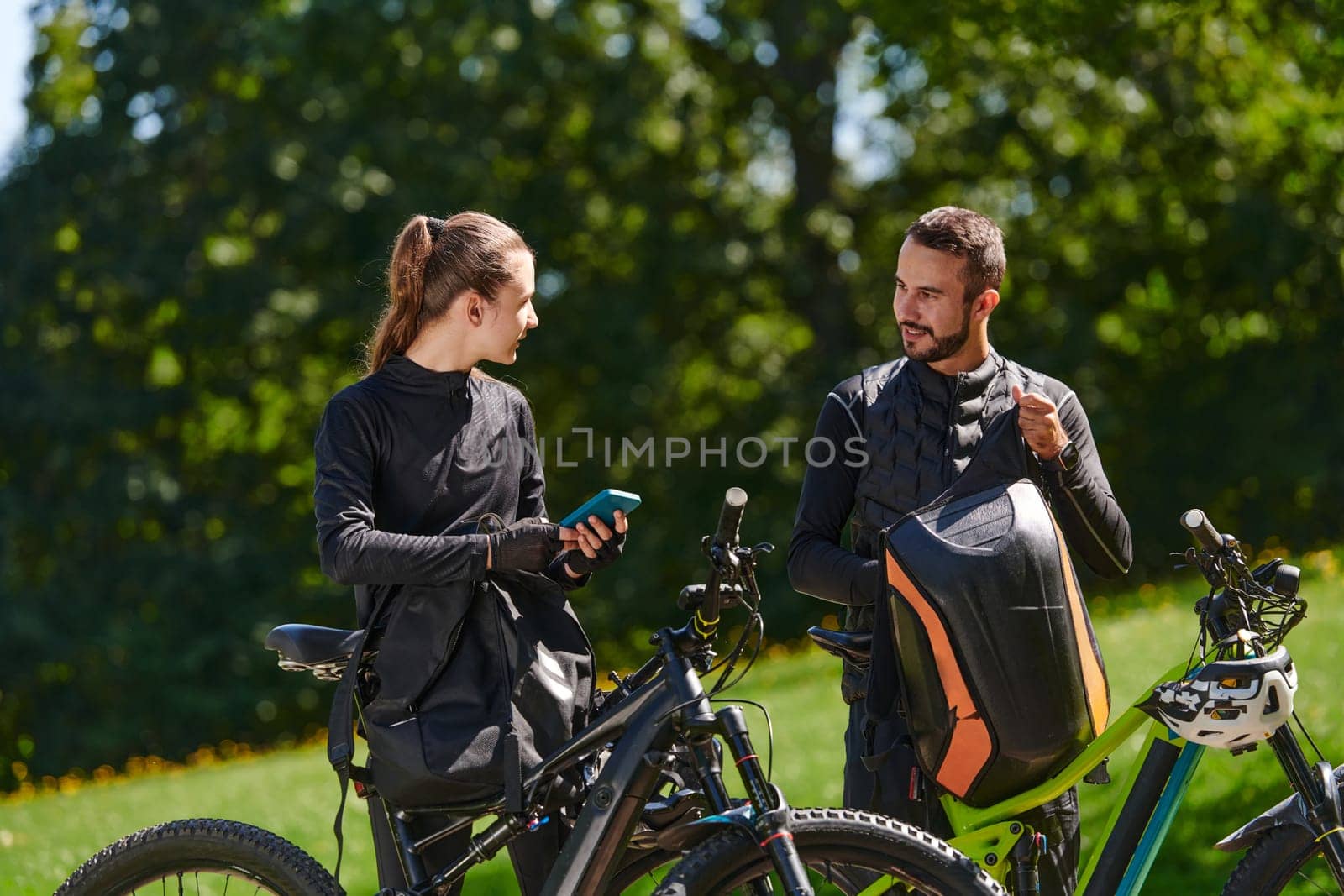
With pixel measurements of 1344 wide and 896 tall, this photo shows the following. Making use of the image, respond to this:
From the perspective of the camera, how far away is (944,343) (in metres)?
3.10

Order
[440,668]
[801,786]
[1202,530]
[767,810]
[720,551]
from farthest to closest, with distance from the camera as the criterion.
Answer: [801,786] < [440,668] < [1202,530] < [720,551] < [767,810]

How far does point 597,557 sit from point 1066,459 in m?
0.95

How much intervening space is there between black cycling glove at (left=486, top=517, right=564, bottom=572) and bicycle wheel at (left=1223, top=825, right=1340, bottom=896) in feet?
4.36

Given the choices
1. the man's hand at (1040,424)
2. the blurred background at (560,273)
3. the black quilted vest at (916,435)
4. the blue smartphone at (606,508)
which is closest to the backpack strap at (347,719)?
the blue smartphone at (606,508)

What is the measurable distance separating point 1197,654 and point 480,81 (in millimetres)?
16000

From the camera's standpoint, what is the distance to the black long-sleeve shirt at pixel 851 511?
3021 mm

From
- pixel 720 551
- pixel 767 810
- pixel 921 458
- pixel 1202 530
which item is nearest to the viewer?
pixel 767 810

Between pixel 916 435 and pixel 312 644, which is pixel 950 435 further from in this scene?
pixel 312 644

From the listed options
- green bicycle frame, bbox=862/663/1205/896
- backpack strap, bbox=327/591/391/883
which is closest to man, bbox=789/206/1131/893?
green bicycle frame, bbox=862/663/1205/896

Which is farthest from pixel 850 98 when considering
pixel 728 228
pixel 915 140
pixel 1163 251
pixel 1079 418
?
pixel 1079 418

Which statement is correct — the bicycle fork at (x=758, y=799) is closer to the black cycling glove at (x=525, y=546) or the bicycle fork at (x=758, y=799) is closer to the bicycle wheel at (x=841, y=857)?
the bicycle wheel at (x=841, y=857)

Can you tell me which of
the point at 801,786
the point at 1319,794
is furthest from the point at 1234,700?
the point at 801,786

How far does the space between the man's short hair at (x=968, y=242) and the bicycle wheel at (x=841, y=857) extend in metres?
1.18

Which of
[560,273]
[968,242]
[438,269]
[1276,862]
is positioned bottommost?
[1276,862]
